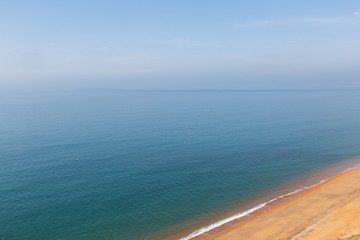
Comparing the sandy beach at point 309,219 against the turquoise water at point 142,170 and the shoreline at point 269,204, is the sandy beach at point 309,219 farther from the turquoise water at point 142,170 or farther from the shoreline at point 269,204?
the turquoise water at point 142,170

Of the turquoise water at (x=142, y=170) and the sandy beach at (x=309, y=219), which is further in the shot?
the turquoise water at (x=142, y=170)

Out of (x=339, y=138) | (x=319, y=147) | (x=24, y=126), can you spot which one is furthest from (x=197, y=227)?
(x=24, y=126)

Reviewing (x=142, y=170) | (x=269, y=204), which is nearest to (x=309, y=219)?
(x=269, y=204)

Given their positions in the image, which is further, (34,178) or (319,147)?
(319,147)

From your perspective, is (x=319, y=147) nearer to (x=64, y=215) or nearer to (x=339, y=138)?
(x=339, y=138)

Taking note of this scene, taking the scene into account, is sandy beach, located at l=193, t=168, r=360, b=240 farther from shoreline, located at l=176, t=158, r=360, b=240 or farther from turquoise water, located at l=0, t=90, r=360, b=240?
turquoise water, located at l=0, t=90, r=360, b=240

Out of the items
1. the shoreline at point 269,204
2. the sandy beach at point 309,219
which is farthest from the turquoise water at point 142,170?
the sandy beach at point 309,219

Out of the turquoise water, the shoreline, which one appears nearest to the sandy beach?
the shoreline
